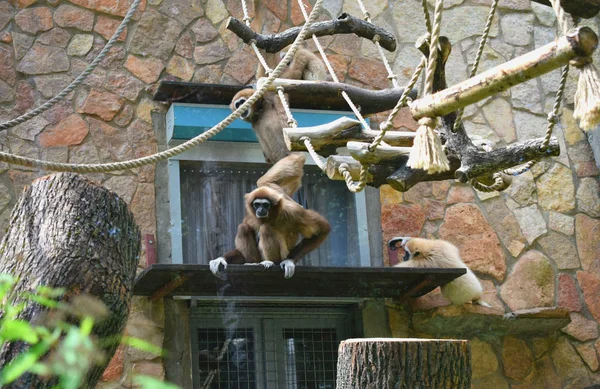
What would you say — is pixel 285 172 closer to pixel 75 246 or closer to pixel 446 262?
pixel 446 262

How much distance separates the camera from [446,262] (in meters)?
8.31

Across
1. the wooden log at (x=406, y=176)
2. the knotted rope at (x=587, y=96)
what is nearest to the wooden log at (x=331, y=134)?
the wooden log at (x=406, y=176)

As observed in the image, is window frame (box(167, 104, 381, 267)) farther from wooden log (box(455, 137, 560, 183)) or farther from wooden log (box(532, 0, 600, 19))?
wooden log (box(532, 0, 600, 19))

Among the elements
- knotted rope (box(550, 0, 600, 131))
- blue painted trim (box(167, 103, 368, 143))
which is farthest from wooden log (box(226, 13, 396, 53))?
knotted rope (box(550, 0, 600, 131))

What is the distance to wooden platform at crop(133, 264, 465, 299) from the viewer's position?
7264 millimetres

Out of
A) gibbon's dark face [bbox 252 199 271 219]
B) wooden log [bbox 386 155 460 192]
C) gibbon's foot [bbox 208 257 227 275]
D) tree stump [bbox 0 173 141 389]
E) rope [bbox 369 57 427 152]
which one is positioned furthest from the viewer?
gibbon's dark face [bbox 252 199 271 219]

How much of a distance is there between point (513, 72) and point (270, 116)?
16.0ft

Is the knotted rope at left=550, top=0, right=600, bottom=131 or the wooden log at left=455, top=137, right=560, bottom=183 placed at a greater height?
the wooden log at left=455, top=137, right=560, bottom=183

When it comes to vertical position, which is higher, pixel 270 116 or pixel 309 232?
pixel 270 116

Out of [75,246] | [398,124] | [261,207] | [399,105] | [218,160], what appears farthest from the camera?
[398,124]

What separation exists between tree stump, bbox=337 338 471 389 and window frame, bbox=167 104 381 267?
3.95m

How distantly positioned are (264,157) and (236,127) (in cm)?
45

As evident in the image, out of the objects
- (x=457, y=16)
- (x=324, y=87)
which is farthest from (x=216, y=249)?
(x=457, y=16)

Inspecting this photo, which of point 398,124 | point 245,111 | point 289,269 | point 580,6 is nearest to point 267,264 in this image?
point 289,269
